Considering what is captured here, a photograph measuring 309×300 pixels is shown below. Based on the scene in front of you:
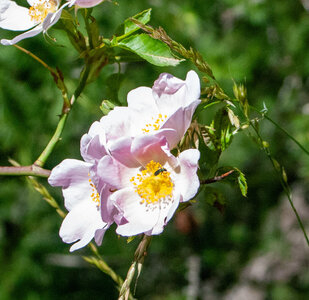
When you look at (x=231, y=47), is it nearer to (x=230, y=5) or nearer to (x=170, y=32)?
(x=230, y=5)

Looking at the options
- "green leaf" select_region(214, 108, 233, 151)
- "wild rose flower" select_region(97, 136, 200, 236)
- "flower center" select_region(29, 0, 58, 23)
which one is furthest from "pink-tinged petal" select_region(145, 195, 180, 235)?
"flower center" select_region(29, 0, 58, 23)

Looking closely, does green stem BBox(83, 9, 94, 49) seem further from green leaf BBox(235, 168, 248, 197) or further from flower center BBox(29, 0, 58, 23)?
green leaf BBox(235, 168, 248, 197)

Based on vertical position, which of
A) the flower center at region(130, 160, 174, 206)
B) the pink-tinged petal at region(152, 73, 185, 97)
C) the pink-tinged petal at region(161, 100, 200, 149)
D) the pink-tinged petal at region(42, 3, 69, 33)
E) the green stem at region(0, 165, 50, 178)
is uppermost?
the pink-tinged petal at region(42, 3, 69, 33)

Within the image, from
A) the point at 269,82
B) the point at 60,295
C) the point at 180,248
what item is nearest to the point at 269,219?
the point at 180,248

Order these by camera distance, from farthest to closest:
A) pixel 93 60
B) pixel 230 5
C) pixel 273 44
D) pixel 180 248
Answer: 1. pixel 180 248
2. pixel 273 44
3. pixel 230 5
4. pixel 93 60

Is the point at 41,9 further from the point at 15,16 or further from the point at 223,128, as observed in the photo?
the point at 223,128

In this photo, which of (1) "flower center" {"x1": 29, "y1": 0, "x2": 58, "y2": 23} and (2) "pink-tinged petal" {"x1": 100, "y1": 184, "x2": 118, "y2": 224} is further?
(1) "flower center" {"x1": 29, "y1": 0, "x2": 58, "y2": 23}
